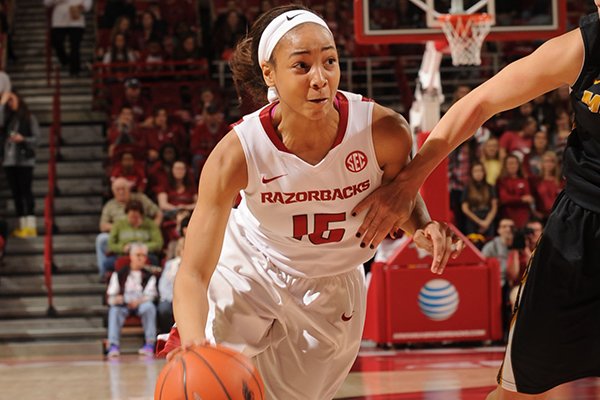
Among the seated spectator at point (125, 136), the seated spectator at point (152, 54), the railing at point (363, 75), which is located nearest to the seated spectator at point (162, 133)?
the seated spectator at point (125, 136)

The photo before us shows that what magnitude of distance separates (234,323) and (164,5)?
11876 mm

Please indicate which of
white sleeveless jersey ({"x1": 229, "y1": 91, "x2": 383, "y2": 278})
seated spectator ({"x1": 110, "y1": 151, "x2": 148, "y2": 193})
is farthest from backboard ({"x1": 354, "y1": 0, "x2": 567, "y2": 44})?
white sleeveless jersey ({"x1": 229, "y1": 91, "x2": 383, "y2": 278})

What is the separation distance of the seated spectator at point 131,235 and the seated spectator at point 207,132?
196cm

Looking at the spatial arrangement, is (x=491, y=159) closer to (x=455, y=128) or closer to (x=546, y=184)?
(x=546, y=184)

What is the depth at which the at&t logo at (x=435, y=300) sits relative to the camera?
8766 mm

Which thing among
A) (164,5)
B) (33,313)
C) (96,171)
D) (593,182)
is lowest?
(33,313)

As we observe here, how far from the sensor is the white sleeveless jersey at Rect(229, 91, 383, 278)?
3393mm

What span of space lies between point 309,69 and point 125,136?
29.0ft

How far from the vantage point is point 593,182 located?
335 centimetres

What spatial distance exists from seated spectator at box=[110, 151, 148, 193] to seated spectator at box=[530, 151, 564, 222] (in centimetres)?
431

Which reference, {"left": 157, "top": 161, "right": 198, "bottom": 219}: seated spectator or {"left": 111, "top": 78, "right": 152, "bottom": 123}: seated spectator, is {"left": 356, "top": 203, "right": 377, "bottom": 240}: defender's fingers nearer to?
{"left": 157, "top": 161, "right": 198, "bottom": 219}: seated spectator

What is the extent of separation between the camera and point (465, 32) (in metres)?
8.19

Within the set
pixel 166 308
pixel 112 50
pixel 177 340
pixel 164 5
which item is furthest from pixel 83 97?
pixel 177 340

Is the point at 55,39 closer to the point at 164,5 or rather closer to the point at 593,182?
the point at 164,5
